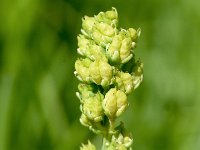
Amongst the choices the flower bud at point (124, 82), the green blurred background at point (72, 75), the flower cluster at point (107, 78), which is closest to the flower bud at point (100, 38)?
the flower cluster at point (107, 78)

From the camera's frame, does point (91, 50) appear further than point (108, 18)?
No

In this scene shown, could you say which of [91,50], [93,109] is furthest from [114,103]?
[91,50]

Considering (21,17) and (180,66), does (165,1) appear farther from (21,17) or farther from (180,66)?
(21,17)

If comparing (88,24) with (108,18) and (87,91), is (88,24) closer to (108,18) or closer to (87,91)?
(108,18)

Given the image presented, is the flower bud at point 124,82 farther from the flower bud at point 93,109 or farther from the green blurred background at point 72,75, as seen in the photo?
the green blurred background at point 72,75

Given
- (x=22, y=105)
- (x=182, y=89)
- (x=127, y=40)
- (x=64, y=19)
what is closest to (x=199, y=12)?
(x=182, y=89)

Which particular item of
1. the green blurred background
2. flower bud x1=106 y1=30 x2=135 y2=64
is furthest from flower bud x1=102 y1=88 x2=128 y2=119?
the green blurred background

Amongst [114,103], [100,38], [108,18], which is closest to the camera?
[114,103]
